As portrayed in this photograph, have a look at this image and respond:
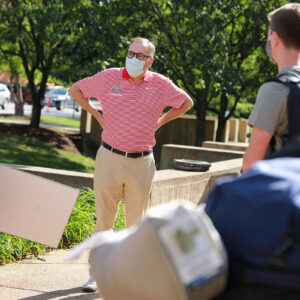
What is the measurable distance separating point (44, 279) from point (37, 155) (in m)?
10.8

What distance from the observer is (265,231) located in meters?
1.39

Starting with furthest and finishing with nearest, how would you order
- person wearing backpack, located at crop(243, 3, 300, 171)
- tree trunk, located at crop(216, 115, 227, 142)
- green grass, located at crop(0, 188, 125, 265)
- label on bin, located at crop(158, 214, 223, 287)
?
tree trunk, located at crop(216, 115, 227, 142) → green grass, located at crop(0, 188, 125, 265) → person wearing backpack, located at crop(243, 3, 300, 171) → label on bin, located at crop(158, 214, 223, 287)

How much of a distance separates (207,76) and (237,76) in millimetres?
950

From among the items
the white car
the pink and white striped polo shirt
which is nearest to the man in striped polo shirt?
the pink and white striped polo shirt

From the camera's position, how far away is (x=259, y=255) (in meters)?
1.40

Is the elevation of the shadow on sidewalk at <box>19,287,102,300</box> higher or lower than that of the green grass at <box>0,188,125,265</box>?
lower

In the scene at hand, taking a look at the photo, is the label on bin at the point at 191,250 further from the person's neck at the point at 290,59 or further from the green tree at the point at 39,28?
the green tree at the point at 39,28

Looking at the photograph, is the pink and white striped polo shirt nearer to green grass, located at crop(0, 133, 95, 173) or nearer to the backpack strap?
the backpack strap

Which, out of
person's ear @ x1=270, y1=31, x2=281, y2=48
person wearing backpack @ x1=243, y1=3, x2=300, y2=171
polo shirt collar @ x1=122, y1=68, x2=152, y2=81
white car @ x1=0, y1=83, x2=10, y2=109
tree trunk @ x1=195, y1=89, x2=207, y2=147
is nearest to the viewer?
person wearing backpack @ x1=243, y1=3, x2=300, y2=171

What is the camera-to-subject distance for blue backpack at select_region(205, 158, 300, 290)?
139 centimetres

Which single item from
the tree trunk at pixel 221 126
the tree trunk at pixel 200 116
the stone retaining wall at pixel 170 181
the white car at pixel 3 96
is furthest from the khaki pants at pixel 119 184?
the white car at pixel 3 96

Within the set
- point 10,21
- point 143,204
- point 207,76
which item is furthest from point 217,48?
point 143,204

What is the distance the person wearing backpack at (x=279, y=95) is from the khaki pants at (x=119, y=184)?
2.04m

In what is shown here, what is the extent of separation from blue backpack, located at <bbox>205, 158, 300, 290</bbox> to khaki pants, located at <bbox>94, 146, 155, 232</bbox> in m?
3.15
